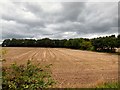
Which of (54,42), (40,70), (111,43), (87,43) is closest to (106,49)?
(111,43)

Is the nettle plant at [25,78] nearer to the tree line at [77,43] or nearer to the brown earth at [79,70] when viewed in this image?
the brown earth at [79,70]

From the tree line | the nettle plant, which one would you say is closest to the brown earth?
the nettle plant

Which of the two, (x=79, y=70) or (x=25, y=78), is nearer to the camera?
(x=25, y=78)

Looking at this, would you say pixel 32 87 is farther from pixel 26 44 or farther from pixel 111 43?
pixel 26 44

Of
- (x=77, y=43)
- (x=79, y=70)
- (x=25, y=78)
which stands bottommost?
(x=79, y=70)

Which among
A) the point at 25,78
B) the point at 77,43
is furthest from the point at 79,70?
the point at 77,43

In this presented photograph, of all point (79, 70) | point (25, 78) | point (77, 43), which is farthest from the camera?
point (77, 43)

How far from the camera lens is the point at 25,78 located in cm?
460

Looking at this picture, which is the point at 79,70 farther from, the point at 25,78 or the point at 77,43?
the point at 77,43

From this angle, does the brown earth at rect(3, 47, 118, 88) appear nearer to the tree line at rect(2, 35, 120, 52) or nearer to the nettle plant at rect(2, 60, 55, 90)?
the nettle plant at rect(2, 60, 55, 90)

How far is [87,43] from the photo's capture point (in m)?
127

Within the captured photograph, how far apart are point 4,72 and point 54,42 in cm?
16006

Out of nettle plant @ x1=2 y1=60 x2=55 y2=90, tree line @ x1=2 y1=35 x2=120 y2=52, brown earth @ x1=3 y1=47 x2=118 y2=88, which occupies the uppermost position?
tree line @ x1=2 y1=35 x2=120 y2=52

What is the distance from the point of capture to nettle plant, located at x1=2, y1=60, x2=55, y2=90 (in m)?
4.55
